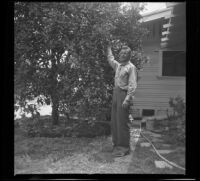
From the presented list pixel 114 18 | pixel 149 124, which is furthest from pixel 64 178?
pixel 149 124

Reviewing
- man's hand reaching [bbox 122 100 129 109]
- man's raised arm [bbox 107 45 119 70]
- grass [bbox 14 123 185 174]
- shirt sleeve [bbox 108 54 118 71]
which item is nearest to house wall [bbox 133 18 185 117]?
grass [bbox 14 123 185 174]

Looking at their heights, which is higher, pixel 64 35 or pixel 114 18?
pixel 114 18

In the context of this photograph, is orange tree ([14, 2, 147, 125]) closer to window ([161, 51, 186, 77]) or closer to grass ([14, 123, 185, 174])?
grass ([14, 123, 185, 174])

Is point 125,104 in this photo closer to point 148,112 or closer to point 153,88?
point 153,88

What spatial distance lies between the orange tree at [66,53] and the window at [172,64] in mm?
4113

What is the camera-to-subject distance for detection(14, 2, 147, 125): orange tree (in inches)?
275

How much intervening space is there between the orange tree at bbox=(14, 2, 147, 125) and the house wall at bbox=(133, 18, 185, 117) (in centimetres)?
388

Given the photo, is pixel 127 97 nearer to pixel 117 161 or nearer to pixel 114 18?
pixel 117 161

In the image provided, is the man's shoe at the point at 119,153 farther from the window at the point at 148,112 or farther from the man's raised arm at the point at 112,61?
the window at the point at 148,112

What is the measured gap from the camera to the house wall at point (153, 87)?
1141cm

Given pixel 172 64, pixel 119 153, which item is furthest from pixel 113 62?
pixel 172 64

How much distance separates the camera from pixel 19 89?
23.4ft

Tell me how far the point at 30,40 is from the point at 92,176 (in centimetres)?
360

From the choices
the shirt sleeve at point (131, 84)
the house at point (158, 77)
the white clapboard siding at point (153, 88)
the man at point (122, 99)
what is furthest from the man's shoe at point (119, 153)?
the white clapboard siding at point (153, 88)
